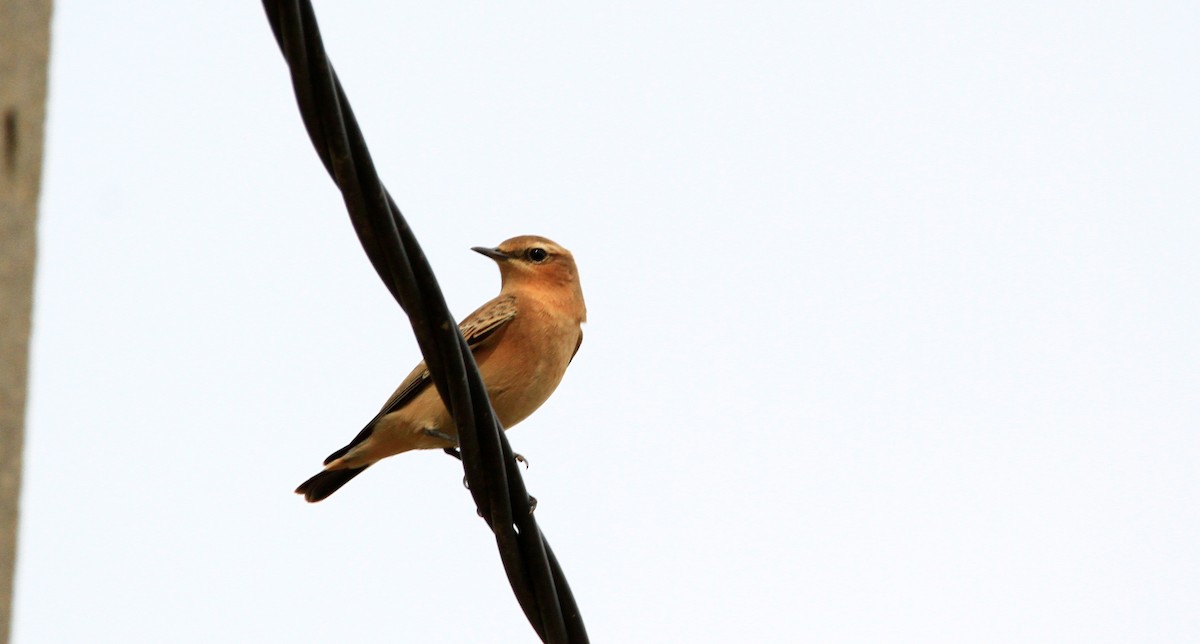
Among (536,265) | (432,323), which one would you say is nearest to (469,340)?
(536,265)

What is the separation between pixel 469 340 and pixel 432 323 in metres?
3.91

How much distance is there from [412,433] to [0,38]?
4.95 m

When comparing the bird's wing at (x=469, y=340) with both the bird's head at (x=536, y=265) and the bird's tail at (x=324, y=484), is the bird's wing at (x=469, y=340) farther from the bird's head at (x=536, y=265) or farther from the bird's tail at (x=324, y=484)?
the bird's head at (x=536, y=265)

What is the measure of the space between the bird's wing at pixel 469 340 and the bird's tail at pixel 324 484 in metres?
0.23

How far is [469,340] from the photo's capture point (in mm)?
7750

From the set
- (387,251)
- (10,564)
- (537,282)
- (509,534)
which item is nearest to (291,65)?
(387,251)

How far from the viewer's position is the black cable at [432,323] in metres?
3.31

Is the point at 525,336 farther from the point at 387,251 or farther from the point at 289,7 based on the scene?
the point at 289,7

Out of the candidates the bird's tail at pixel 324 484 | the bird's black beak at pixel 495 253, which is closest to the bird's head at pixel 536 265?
the bird's black beak at pixel 495 253

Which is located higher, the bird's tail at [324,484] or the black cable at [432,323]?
the bird's tail at [324,484]

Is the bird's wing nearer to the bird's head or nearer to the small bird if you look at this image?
the small bird

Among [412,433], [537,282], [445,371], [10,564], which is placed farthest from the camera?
[537,282]

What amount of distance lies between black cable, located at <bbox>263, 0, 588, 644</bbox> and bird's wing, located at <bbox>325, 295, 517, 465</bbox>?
132 inches

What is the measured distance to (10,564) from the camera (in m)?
2.54
